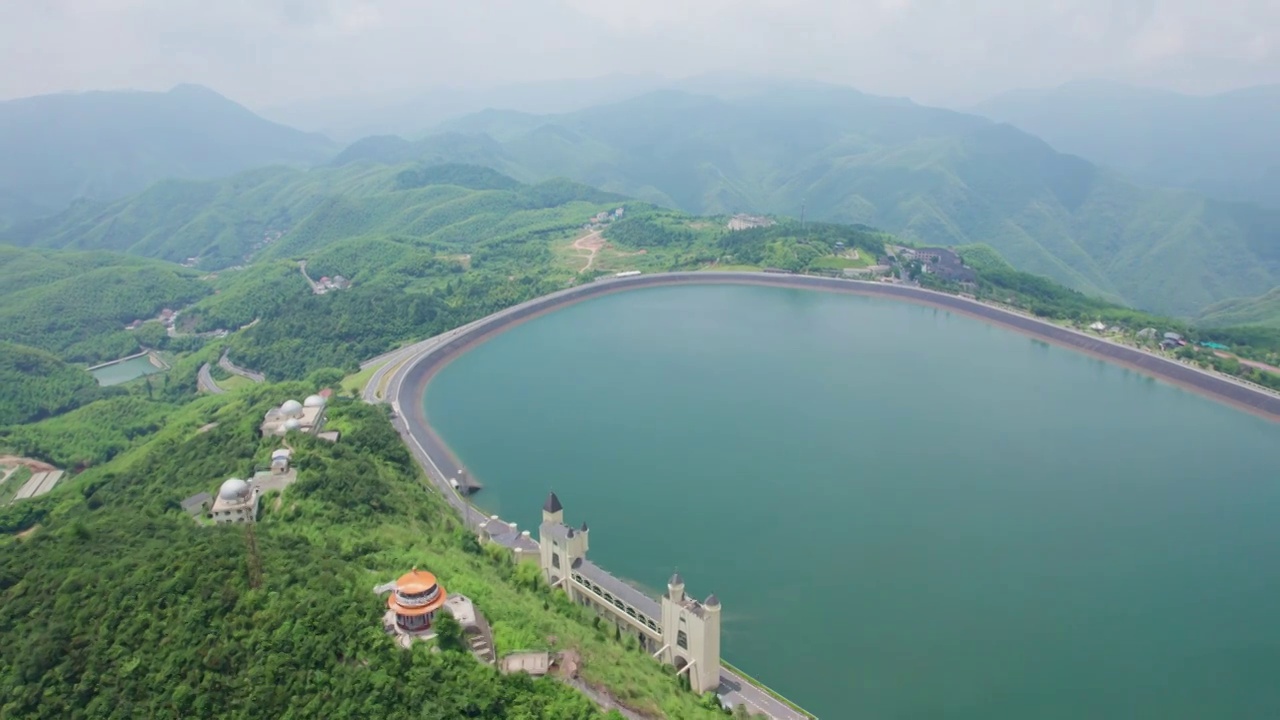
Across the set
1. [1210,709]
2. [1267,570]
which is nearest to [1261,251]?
[1267,570]

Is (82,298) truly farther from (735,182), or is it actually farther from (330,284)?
(735,182)

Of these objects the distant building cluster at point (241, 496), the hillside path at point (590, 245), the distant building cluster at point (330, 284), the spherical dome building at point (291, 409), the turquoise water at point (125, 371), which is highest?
the hillside path at point (590, 245)

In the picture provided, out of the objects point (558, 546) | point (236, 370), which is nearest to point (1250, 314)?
point (558, 546)

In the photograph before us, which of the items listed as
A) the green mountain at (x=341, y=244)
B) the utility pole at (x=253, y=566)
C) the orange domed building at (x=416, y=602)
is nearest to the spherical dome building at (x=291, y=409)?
the utility pole at (x=253, y=566)

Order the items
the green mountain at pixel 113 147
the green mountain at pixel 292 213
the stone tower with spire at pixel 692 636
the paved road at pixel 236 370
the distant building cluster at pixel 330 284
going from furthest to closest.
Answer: the green mountain at pixel 113 147, the green mountain at pixel 292 213, the distant building cluster at pixel 330 284, the paved road at pixel 236 370, the stone tower with spire at pixel 692 636

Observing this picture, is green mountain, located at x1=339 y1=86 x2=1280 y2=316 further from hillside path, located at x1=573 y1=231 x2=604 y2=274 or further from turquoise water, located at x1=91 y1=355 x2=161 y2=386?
turquoise water, located at x1=91 y1=355 x2=161 y2=386

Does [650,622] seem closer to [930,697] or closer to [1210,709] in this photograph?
[930,697]

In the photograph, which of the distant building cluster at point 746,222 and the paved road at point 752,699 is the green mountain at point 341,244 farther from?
the paved road at point 752,699
